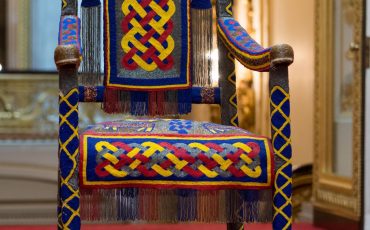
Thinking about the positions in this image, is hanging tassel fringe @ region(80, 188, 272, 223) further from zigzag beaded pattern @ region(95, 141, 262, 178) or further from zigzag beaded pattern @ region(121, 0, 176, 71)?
zigzag beaded pattern @ region(121, 0, 176, 71)

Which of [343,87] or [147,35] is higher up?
[147,35]

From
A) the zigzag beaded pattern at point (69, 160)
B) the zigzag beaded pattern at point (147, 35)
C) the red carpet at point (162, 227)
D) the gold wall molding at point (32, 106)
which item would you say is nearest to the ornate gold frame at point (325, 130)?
the red carpet at point (162, 227)

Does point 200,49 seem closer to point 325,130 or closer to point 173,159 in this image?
point 173,159

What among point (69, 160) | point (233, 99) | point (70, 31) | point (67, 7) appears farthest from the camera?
point (233, 99)

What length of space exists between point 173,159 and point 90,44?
1.61ft

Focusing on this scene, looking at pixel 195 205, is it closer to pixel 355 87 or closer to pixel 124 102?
pixel 124 102

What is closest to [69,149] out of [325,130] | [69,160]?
[69,160]

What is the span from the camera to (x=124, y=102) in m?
1.85

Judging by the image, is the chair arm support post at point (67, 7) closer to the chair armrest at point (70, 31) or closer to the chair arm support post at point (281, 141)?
the chair armrest at point (70, 31)

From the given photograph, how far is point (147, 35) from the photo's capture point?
6.10ft

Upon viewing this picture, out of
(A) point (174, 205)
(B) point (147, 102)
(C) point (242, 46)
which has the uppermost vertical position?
(C) point (242, 46)

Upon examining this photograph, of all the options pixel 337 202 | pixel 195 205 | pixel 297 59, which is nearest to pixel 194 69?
pixel 195 205

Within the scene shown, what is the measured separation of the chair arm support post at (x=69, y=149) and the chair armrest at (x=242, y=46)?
401 mm

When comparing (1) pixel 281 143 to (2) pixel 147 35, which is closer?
(1) pixel 281 143
